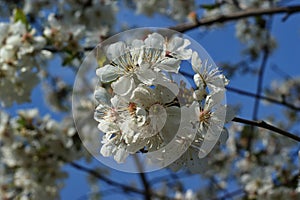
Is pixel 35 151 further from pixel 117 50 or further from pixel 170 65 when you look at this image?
pixel 170 65

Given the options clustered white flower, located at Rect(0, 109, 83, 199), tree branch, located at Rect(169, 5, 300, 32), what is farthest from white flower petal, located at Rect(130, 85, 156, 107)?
clustered white flower, located at Rect(0, 109, 83, 199)

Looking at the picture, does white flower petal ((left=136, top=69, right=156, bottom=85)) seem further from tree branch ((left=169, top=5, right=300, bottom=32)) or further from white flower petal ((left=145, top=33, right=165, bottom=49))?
tree branch ((left=169, top=5, right=300, bottom=32))

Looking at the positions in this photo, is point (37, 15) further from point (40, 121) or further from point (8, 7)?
point (40, 121)

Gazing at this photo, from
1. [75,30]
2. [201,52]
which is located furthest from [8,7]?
[201,52]

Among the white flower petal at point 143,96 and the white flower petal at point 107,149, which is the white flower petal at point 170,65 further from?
the white flower petal at point 107,149

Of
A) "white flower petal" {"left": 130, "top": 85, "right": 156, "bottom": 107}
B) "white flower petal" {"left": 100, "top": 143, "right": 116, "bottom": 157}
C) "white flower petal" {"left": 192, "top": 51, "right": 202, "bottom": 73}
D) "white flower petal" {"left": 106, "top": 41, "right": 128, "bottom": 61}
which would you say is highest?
"white flower petal" {"left": 106, "top": 41, "right": 128, "bottom": 61}

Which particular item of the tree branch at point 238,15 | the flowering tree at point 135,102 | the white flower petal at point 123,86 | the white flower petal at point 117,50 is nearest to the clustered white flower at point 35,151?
the flowering tree at point 135,102

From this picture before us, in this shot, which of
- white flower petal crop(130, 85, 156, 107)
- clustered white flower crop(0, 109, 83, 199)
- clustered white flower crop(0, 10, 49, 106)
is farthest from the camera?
clustered white flower crop(0, 109, 83, 199)
